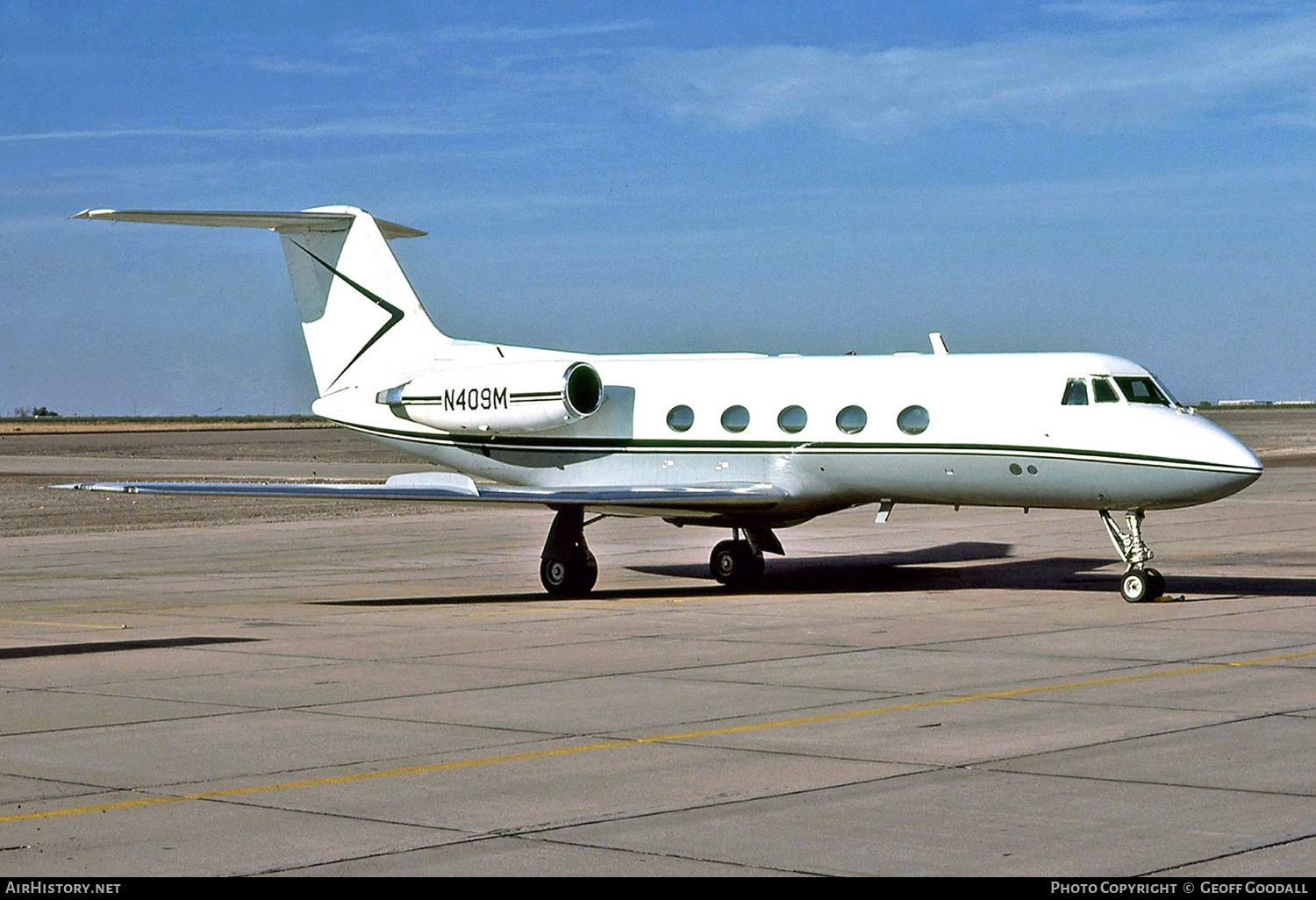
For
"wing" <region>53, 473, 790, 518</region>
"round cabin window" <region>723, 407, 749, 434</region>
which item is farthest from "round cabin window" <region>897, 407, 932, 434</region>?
"round cabin window" <region>723, 407, 749, 434</region>

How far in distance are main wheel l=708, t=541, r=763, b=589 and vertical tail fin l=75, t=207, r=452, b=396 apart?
5.15 meters

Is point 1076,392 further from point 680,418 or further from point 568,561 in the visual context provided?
point 568,561

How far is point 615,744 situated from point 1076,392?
1059 centimetres

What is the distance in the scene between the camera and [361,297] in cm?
2439

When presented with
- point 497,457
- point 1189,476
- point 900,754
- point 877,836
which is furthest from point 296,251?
point 877,836

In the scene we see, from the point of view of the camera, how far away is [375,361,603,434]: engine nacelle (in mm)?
22453

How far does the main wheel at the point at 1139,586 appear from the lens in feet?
61.9

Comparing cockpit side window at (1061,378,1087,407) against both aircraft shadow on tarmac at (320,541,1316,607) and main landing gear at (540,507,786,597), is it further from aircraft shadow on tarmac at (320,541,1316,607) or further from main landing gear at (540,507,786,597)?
main landing gear at (540,507,786,597)

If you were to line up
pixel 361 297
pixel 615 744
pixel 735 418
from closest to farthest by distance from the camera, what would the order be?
pixel 615 744, pixel 735 418, pixel 361 297

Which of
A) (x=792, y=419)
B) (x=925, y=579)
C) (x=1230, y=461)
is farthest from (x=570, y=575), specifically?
(x=1230, y=461)

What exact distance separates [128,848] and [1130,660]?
29.7ft

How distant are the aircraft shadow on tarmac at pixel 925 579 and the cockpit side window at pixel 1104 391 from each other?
7.76 feet

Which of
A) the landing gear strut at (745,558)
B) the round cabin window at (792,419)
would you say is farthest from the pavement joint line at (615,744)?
the landing gear strut at (745,558)
